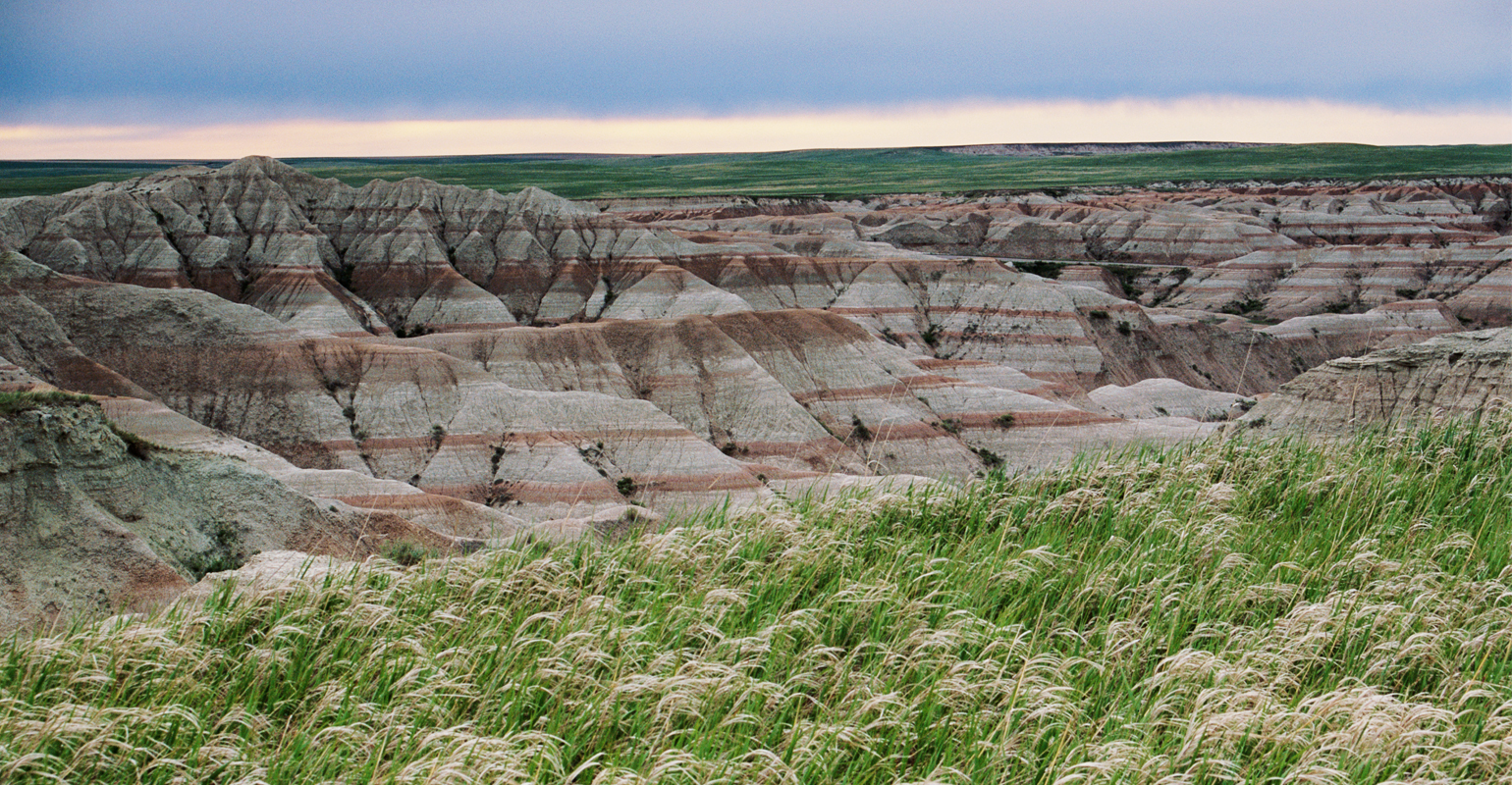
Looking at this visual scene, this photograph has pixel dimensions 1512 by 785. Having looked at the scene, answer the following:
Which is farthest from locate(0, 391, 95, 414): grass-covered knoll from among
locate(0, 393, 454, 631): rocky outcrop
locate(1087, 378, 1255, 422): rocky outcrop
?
locate(1087, 378, 1255, 422): rocky outcrop

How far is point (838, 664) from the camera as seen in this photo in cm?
702

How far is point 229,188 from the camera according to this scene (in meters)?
126

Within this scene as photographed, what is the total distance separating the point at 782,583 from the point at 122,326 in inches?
3183

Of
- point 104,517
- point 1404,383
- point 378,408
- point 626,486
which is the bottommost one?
point 626,486

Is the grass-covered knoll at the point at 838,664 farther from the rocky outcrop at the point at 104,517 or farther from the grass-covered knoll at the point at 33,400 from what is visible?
the grass-covered knoll at the point at 33,400

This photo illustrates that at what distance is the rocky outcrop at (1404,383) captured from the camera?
68.6ft

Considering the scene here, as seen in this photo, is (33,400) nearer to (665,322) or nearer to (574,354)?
(574,354)

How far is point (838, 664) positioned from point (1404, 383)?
21.4 m

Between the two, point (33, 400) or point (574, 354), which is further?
point (574, 354)

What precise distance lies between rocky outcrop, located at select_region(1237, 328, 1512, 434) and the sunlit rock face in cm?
370

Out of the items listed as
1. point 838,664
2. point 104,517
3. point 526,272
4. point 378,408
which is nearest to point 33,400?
point 104,517

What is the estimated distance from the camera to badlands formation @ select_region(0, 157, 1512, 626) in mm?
28844

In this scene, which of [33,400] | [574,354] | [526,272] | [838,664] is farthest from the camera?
[526,272]

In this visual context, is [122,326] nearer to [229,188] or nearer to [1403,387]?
[229,188]
